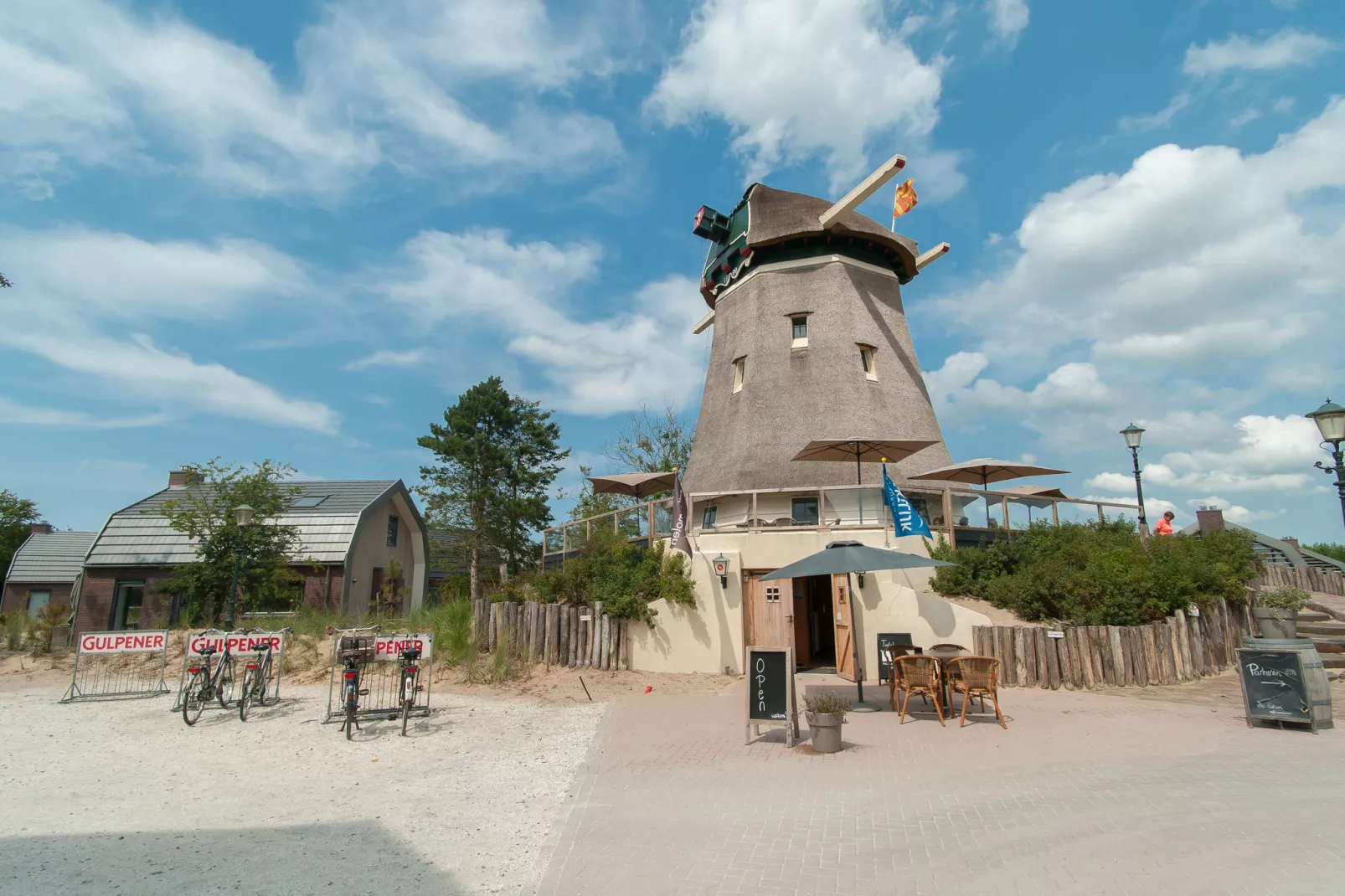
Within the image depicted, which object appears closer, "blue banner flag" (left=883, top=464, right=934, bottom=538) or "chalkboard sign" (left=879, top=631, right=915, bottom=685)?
"chalkboard sign" (left=879, top=631, right=915, bottom=685)

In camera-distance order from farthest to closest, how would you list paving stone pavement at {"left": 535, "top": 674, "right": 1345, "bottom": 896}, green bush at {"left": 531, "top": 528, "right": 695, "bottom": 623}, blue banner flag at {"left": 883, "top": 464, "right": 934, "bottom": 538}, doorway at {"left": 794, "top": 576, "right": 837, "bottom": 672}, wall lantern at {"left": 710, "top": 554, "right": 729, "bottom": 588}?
1. doorway at {"left": 794, "top": 576, "right": 837, "bottom": 672}
2. green bush at {"left": 531, "top": 528, "right": 695, "bottom": 623}
3. wall lantern at {"left": 710, "top": 554, "right": 729, "bottom": 588}
4. blue banner flag at {"left": 883, "top": 464, "right": 934, "bottom": 538}
5. paving stone pavement at {"left": 535, "top": 674, "right": 1345, "bottom": 896}

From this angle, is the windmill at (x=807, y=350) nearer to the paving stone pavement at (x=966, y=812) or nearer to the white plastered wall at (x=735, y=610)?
the white plastered wall at (x=735, y=610)

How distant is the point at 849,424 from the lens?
17625mm

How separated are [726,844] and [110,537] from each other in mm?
26277

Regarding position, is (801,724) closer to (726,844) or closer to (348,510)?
(726,844)

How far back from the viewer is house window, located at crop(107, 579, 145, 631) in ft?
74.3

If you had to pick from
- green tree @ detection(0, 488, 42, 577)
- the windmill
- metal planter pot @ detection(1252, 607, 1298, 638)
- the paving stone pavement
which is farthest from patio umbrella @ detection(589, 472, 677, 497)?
green tree @ detection(0, 488, 42, 577)

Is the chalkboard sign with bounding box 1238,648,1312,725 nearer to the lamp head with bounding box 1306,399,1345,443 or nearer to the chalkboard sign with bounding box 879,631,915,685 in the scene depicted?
the lamp head with bounding box 1306,399,1345,443

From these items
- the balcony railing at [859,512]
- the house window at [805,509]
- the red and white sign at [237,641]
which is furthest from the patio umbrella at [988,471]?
the red and white sign at [237,641]

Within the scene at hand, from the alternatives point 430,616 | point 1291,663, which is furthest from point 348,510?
point 1291,663

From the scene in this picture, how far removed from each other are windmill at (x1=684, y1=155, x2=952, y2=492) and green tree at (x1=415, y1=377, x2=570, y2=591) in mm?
13244

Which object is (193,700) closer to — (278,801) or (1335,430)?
(278,801)

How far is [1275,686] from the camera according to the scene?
8.52 m

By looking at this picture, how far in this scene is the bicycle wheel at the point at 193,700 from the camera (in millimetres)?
9594
